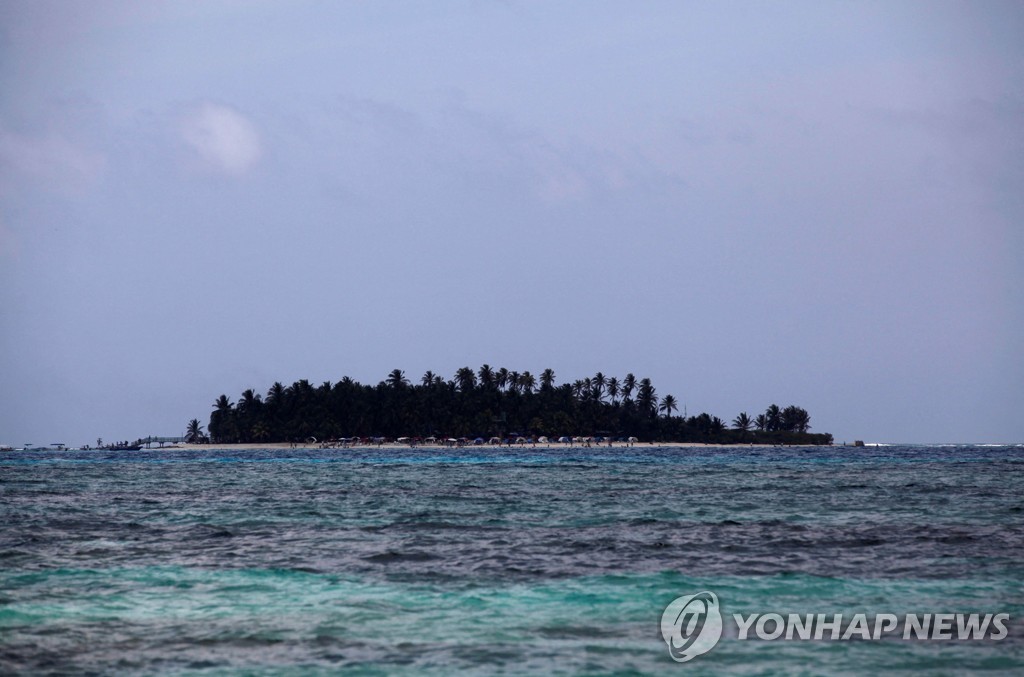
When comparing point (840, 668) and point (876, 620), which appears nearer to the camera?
point (840, 668)

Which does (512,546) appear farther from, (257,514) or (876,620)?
(257,514)

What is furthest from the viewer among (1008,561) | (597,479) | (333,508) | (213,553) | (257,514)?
(597,479)

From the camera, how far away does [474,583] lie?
20.0 m

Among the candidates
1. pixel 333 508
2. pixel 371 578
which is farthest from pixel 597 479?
pixel 371 578

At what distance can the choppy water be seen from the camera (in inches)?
538

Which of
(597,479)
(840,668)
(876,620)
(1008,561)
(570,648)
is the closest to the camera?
(840,668)

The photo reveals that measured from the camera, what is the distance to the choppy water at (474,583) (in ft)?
44.9

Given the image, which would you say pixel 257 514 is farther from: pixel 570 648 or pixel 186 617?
pixel 570 648

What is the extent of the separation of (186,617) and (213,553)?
865cm

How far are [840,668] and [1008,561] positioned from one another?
12.3 m

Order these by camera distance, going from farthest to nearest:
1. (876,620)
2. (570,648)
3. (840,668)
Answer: (876,620) < (570,648) < (840,668)

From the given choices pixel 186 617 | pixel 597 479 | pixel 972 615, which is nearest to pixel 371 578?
pixel 186 617

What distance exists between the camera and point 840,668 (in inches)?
508

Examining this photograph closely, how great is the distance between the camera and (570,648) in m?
14.2
